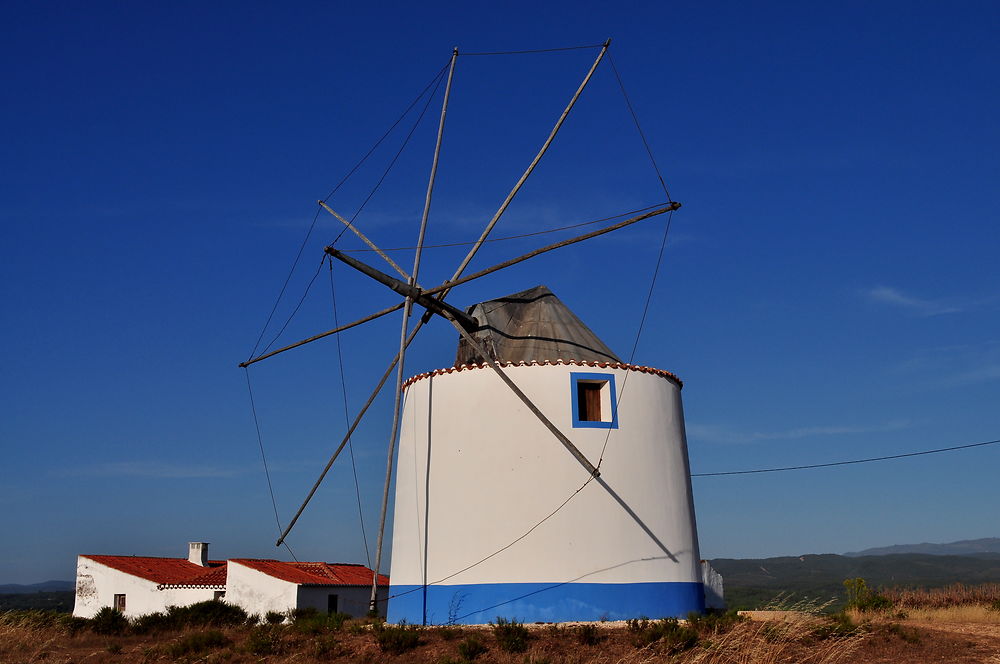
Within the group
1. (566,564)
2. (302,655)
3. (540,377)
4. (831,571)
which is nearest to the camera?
(302,655)

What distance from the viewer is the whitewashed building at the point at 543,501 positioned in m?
15.1

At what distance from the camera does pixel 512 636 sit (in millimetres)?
13070

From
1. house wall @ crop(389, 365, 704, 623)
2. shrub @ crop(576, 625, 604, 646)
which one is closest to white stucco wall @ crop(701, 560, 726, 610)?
house wall @ crop(389, 365, 704, 623)

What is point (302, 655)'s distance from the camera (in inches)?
533

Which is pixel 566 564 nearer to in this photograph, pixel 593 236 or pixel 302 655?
pixel 302 655

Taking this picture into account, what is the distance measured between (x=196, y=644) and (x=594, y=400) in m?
8.19

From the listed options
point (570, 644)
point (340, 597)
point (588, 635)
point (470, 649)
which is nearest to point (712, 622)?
point (588, 635)

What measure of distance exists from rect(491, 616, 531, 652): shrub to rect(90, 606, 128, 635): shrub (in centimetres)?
1096

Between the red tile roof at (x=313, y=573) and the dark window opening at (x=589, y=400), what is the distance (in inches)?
536

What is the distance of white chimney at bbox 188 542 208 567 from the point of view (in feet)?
122

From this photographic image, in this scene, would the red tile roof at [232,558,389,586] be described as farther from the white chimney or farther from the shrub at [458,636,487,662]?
the shrub at [458,636,487,662]

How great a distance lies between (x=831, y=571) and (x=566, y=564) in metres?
99.3

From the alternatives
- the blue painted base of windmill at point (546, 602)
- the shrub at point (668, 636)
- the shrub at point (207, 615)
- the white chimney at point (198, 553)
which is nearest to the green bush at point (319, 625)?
the blue painted base of windmill at point (546, 602)

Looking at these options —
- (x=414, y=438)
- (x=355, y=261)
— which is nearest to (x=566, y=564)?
(x=414, y=438)
